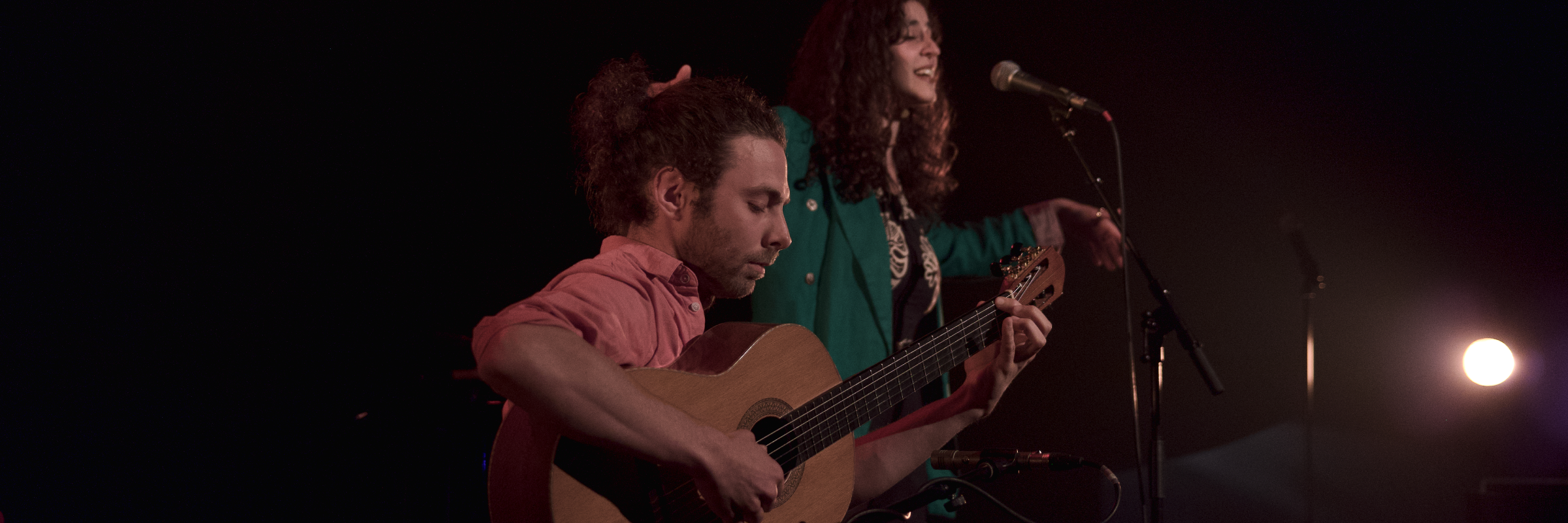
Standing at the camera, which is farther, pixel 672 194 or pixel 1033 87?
pixel 1033 87

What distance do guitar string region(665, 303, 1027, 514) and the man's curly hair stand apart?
0.44 meters

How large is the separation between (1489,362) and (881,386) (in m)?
3.27

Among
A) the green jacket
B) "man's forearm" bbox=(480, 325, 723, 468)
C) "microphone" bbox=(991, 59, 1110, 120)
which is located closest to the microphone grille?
"microphone" bbox=(991, 59, 1110, 120)

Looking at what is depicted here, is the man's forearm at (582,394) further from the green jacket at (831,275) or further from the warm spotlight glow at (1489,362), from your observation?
the warm spotlight glow at (1489,362)

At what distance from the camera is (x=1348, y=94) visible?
369 centimetres

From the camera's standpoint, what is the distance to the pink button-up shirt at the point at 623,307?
1303 mm

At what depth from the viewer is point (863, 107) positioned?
265cm

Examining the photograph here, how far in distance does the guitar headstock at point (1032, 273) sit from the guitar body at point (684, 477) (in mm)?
506

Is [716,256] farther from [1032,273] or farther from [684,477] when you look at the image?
[1032,273]

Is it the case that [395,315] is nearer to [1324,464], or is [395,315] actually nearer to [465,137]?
[465,137]

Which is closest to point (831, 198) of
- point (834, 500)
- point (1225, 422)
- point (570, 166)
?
point (570, 166)

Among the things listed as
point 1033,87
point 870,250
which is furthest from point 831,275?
point 1033,87

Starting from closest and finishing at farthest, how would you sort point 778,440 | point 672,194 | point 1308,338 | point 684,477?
point 684,477 < point 778,440 < point 672,194 < point 1308,338

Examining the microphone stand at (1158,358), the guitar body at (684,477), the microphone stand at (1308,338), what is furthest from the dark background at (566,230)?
the microphone stand at (1158,358)
